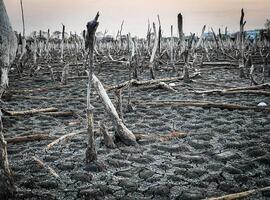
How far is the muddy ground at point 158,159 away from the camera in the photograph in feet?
9.78

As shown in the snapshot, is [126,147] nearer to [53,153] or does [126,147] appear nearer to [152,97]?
[53,153]

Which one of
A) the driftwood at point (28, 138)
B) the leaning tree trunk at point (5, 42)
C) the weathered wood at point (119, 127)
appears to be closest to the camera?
the leaning tree trunk at point (5, 42)

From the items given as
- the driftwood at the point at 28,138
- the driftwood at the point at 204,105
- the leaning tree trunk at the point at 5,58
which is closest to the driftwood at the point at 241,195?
the leaning tree trunk at the point at 5,58

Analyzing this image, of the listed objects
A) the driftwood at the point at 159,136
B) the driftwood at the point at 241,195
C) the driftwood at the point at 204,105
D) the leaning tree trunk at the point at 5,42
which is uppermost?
the leaning tree trunk at the point at 5,42

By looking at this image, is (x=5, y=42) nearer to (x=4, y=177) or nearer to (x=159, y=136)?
(x=4, y=177)

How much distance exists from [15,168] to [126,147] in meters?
1.33

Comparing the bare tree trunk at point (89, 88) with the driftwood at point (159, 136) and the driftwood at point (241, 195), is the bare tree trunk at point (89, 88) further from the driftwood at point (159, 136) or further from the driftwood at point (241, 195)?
the driftwood at point (241, 195)

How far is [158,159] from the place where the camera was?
3760 mm

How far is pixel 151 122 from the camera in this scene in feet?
17.8

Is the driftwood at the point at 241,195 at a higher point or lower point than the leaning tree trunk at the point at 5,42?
lower

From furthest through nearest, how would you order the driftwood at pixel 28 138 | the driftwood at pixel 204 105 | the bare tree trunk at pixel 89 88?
the driftwood at pixel 204 105
the driftwood at pixel 28 138
the bare tree trunk at pixel 89 88

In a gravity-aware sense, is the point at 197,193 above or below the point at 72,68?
below

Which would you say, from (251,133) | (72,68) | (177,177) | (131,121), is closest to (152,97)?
(131,121)

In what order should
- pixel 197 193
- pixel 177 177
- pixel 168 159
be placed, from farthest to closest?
pixel 168 159
pixel 177 177
pixel 197 193
